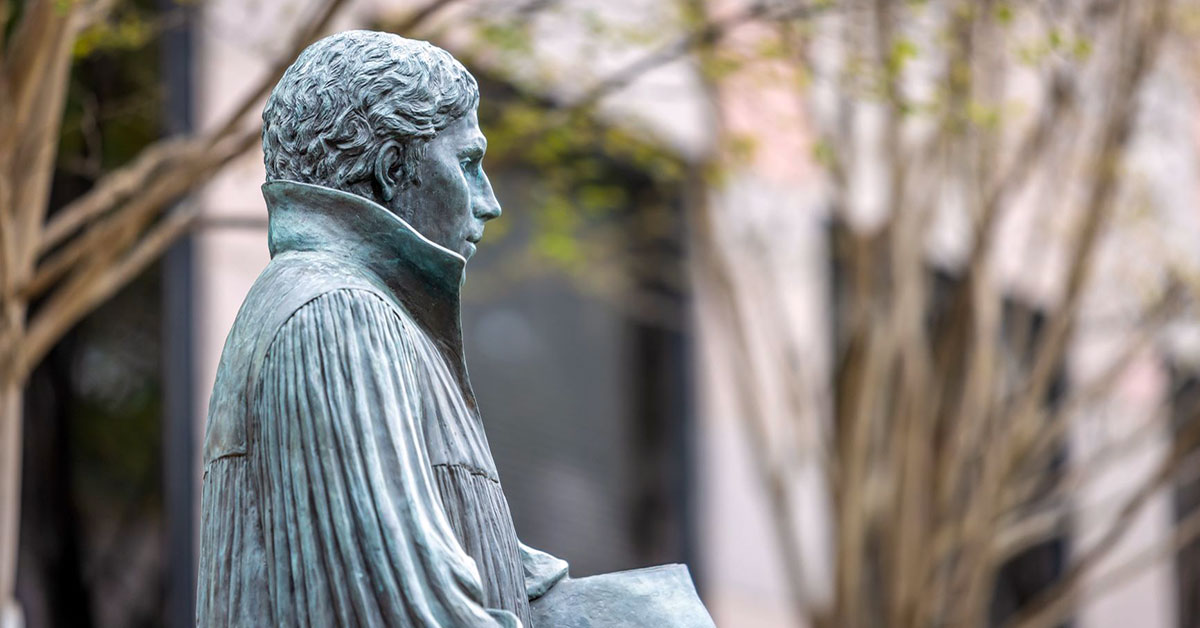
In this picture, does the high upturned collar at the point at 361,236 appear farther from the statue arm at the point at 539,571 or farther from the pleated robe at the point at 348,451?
the statue arm at the point at 539,571

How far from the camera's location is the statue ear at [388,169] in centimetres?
355

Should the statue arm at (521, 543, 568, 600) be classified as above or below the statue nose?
below

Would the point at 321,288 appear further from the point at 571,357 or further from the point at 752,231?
the point at 571,357

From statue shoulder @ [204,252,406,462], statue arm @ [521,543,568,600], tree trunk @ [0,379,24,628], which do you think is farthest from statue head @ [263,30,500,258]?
tree trunk @ [0,379,24,628]

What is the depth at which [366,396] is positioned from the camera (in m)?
3.35

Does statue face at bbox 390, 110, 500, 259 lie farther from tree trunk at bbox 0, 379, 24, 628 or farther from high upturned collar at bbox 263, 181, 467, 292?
tree trunk at bbox 0, 379, 24, 628

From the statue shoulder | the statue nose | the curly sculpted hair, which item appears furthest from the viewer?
the statue nose

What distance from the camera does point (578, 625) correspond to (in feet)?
12.1

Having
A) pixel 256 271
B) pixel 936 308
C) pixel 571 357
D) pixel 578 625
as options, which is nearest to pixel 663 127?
pixel 571 357

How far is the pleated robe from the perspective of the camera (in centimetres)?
329

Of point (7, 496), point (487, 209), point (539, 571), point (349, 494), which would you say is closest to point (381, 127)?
point (487, 209)

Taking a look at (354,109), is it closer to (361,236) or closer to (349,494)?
(361,236)

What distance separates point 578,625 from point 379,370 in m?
0.64

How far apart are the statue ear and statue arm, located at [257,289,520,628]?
0.27 metres
